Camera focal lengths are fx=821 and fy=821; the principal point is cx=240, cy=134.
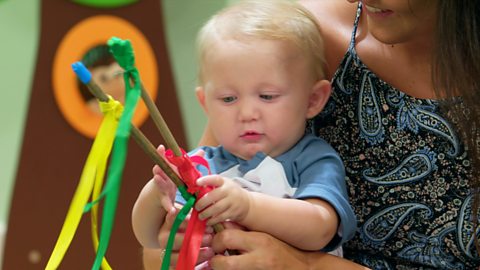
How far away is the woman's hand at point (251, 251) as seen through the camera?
1003 mm

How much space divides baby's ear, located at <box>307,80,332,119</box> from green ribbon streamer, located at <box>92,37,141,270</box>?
1.33 feet

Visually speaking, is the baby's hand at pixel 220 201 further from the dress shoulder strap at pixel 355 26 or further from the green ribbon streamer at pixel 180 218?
the dress shoulder strap at pixel 355 26

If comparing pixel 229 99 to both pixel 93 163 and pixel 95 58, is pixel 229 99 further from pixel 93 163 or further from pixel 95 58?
pixel 95 58

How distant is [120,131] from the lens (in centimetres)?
76

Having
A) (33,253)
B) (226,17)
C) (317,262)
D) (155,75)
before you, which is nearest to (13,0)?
(155,75)

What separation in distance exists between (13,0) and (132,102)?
1544 millimetres

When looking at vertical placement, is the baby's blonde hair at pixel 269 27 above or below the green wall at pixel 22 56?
above

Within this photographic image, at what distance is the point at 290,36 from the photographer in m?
1.12

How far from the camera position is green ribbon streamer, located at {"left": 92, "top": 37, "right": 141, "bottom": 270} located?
29.5 inches

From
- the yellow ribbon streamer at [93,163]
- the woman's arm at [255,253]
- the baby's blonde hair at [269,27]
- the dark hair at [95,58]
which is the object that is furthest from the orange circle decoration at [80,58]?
the yellow ribbon streamer at [93,163]

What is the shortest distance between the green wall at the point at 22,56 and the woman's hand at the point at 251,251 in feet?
3.95

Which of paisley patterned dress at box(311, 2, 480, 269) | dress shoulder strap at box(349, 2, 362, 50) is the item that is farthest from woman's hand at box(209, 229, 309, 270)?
dress shoulder strap at box(349, 2, 362, 50)

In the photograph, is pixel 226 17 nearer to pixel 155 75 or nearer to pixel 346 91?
pixel 346 91

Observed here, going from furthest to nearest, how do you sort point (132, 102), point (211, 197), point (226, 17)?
point (226, 17)
point (211, 197)
point (132, 102)
